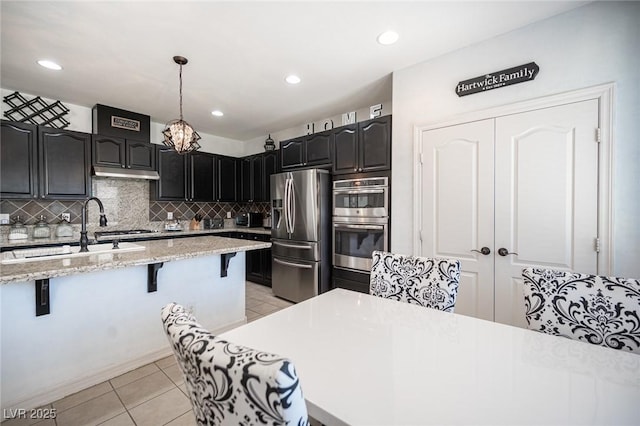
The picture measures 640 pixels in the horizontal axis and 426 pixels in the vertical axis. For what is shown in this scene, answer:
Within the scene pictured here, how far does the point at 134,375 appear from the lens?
212cm

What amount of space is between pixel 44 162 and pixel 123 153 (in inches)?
32.1

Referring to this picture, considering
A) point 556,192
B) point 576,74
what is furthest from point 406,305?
point 576,74

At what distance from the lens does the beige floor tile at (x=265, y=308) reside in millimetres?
3443

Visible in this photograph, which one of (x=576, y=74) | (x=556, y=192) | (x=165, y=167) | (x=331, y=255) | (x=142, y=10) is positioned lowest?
(x=331, y=255)

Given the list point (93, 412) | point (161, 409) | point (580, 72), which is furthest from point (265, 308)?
point (580, 72)

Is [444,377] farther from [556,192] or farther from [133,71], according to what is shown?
[133,71]

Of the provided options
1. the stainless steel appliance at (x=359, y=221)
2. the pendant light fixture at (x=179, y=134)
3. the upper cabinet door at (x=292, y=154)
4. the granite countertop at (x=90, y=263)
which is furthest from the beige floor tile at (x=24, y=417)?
the upper cabinet door at (x=292, y=154)

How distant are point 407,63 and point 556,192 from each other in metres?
1.69

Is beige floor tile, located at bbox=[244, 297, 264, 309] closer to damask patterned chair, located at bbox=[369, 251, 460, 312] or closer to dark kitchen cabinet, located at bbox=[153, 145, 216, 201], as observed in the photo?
dark kitchen cabinet, located at bbox=[153, 145, 216, 201]

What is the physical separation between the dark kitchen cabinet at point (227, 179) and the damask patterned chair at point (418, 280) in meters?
4.02

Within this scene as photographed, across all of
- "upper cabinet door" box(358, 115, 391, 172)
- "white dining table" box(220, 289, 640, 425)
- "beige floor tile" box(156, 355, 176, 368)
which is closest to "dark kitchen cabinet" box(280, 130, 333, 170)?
"upper cabinet door" box(358, 115, 391, 172)

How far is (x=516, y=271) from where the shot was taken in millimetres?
2221

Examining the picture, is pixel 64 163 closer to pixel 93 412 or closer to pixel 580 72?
pixel 93 412

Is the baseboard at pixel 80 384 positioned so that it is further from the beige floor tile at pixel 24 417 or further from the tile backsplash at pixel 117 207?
the tile backsplash at pixel 117 207
